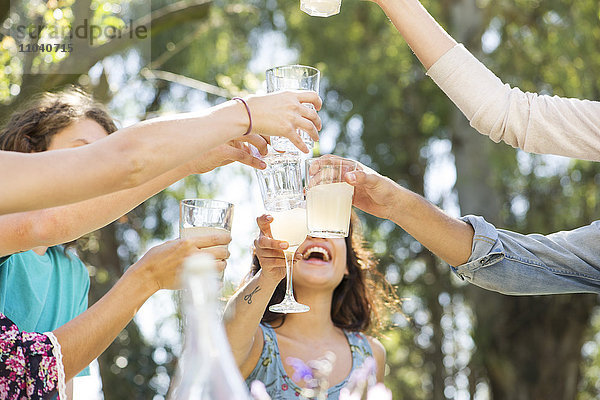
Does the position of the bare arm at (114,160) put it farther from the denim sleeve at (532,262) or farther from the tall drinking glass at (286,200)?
the denim sleeve at (532,262)

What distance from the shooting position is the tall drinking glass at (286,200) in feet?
7.88

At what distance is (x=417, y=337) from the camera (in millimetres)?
10852

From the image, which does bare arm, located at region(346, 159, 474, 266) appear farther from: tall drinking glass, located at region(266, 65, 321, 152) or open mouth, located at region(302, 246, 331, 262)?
open mouth, located at region(302, 246, 331, 262)

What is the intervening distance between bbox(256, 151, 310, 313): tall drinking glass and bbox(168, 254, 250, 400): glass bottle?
4.38 ft

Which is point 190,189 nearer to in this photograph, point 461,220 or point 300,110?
point 461,220

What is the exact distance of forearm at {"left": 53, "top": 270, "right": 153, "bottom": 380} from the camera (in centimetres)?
209

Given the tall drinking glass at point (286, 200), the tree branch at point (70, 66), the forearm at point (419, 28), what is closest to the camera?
the tall drinking glass at point (286, 200)

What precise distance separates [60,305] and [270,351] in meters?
0.91

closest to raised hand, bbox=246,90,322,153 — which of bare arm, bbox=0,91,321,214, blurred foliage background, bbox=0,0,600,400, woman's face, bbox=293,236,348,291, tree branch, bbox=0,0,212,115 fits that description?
bare arm, bbox=0,91,321,214

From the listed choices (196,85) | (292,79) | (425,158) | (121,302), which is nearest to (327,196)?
(292,79)

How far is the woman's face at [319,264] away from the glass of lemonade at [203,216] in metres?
1.08

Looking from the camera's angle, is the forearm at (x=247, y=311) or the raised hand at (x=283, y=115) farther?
the forearm at (x=247, y=311)

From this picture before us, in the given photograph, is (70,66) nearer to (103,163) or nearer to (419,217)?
(419,217)

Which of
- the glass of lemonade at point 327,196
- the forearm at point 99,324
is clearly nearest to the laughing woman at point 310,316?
the glass of lemonade at point 327,196
